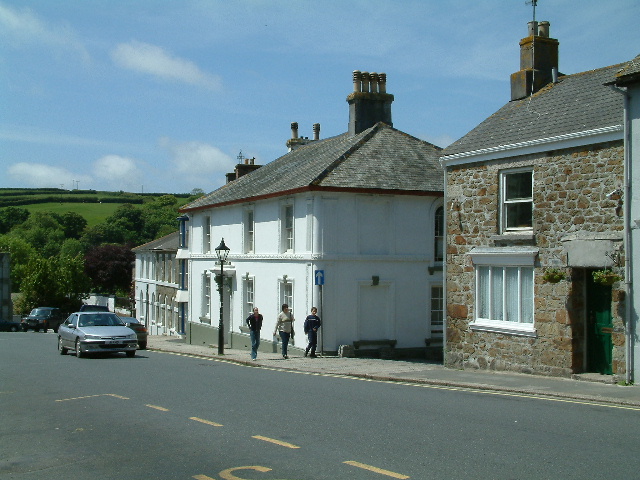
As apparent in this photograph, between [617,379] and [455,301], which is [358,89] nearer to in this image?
[455,301]

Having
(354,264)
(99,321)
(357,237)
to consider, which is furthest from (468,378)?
(99,321)

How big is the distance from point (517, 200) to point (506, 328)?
3.12 meters

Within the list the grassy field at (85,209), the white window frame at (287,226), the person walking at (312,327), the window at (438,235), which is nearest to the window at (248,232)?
the white window frame at (287,226)

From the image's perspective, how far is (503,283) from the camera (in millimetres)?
17797

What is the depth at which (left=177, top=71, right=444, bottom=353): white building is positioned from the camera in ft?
81.8

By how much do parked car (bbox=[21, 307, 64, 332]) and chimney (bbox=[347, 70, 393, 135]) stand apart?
135ft

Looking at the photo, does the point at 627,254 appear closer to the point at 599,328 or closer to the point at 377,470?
the point at 599,328

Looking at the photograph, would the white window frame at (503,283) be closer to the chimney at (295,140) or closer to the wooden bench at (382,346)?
the wooden bench at (382,346)

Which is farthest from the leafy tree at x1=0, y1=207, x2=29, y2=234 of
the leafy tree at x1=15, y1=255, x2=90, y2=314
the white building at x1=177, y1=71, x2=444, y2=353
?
the white building at x1=177, y1=71, x2=444, y2=353

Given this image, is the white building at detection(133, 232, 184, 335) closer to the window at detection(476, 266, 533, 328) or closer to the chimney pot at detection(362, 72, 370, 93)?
the chimney pot at detection(362, 72, 370, 93)

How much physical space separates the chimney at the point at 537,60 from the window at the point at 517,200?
3329 mm

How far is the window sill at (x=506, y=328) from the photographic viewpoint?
16906 millimetres

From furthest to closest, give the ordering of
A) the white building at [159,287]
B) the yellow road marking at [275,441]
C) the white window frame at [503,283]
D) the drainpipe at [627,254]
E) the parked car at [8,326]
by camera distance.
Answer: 1. the parked car at [8,326]
2. the white building at [159,287]
3. the white window frame at [503,283]
4. the drainpipe at [627,254]
5. the yellow road marking at [275,441]

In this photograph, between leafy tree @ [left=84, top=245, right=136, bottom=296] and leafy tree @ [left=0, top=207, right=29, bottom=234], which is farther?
leafy tree @ [left=0, top=207, right=29, bottom=234]
